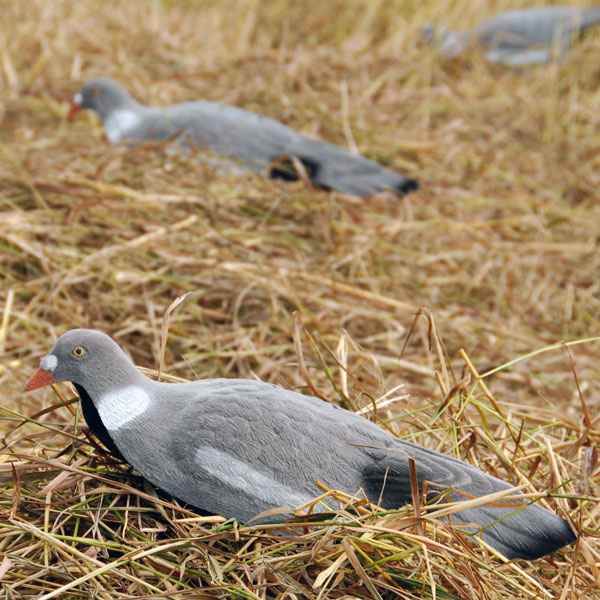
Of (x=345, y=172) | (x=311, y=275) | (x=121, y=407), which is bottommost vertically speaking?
(x=311, y=275)

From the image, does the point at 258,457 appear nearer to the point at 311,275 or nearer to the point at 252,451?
the point at 252,451

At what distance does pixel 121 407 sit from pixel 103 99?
9.85 ft

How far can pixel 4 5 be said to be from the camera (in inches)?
215

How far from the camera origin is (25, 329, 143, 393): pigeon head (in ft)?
4.87

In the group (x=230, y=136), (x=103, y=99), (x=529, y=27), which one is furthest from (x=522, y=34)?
(x=103, y=99)

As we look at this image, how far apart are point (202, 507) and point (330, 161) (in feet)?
9.03

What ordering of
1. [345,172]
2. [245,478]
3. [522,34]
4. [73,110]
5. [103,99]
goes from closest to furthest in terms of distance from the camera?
[245,478]
[345,172]
[103,99]
[73,110]
[522,34]

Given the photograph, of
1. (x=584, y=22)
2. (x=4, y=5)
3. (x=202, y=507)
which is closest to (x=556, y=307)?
(x=202, y=507)

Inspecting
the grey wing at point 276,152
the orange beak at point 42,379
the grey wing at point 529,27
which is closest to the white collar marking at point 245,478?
the orange beak at point 42,379

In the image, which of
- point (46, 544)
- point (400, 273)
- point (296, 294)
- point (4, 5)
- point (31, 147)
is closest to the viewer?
point (46, 544)

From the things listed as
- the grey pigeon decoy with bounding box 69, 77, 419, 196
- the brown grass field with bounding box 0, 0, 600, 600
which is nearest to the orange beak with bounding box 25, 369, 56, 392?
the brown grass field with bounding box 0, 0, 600, 600

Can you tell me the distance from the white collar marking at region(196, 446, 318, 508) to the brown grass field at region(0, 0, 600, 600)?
6 cm

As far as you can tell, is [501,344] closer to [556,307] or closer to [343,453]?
[556,307]

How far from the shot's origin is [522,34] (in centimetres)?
634
